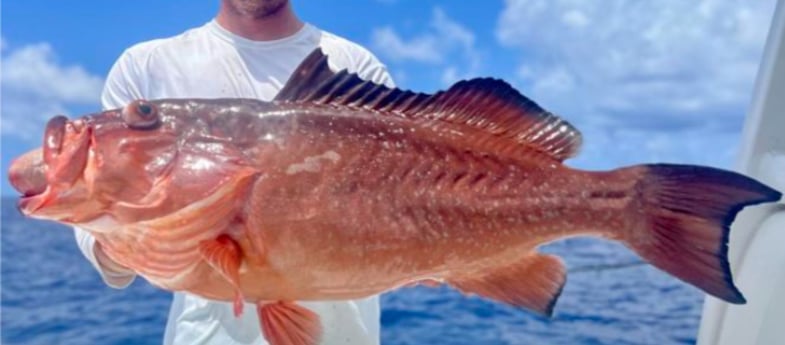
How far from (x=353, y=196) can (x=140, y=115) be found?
376 mm

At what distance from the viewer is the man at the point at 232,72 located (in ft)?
7.80

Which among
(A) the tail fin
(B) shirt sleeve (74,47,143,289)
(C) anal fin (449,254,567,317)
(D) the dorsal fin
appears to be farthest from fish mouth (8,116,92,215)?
(A) the tail fin

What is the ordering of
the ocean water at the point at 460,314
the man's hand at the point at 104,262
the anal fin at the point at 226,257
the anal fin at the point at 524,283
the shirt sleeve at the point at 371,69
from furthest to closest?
the ocean water at the point at 460,314
the shirt sleeve at the point at 371,69
the man's hand at the point at 104,262
the anal fin at the point at 524,283
the anal fin at the point at 226,257

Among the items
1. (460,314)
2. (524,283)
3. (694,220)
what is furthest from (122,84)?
(460,314)

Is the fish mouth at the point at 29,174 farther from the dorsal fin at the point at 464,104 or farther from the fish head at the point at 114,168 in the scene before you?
the dorsal fin at the point at 464,104

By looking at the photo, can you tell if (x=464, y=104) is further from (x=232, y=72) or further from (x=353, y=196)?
(x=232, y=72)

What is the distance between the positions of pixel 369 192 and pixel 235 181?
0.72 ft

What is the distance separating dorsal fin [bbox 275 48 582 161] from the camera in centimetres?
165

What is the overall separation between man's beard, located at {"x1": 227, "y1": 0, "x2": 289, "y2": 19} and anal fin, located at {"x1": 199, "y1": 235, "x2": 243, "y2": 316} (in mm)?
1091

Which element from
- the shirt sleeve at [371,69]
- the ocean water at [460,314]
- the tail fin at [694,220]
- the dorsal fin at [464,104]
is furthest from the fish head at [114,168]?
the ocean water at [460,314]

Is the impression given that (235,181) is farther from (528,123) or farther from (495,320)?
(495,320)

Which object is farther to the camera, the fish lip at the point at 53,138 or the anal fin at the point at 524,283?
→ the anal fin at the point at 524,283

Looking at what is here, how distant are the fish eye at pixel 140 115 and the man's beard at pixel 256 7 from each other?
0.91 m

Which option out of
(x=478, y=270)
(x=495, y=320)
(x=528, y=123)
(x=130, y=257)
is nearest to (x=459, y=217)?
(x=478, y=270)
